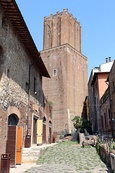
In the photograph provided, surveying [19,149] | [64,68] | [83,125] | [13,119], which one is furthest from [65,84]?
[19,149]

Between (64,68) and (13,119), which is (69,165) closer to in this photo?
(13,119)

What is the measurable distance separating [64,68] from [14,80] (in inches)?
1113

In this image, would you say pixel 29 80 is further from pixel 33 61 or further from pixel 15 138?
pixel 15 138

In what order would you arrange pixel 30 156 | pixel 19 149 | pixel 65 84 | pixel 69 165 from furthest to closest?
pixel 65 84 → pixel 30 156 → pixel 19 149 → pixel 69 165

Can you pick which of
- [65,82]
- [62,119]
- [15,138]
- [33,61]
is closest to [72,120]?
[62,119]

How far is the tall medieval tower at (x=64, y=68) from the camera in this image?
3562 centimetres

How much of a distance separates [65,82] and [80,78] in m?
5.30

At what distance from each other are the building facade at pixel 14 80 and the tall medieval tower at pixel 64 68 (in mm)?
22851

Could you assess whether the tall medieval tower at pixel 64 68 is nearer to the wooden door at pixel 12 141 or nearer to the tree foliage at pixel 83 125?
the tree foliage at pixel 83 125

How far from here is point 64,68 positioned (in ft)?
123

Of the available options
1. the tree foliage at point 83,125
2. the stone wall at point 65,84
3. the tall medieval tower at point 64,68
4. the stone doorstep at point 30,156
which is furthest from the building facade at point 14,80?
the tall medieval tower at point 64,68

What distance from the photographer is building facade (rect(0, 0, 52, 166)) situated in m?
7.91

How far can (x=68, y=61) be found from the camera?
3797 centimetres

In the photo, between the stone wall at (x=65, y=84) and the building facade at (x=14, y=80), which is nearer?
the building facade at (x=14, y=80)
